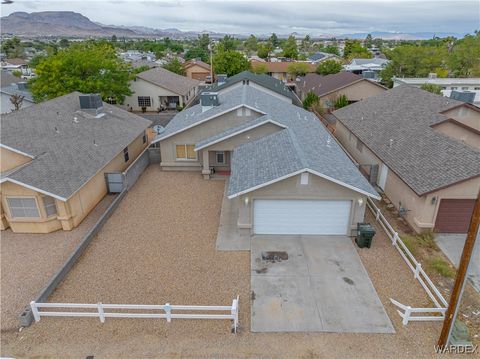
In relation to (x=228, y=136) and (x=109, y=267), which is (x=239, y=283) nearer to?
(x=109, y=267)

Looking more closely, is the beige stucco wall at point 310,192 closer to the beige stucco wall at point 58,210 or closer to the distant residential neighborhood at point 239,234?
the distant residential neighborhood at point 239,234

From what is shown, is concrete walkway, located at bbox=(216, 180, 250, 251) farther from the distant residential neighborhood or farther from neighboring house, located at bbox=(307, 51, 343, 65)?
neighboring house, located at bbox=(307, 51, 343, 65)

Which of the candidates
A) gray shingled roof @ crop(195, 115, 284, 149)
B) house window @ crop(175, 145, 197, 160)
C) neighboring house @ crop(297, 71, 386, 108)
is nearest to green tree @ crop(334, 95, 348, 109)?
neighboring house @ crop(297, 71, 386, 108)

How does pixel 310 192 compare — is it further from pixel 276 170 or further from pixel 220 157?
pixel 220 157

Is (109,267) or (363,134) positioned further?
(363,134)

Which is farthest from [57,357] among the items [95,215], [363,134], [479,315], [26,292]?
[363,134]

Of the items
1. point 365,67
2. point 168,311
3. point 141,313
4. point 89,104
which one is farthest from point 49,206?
point 365,67

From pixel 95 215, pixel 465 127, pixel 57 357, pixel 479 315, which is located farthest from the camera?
pixel 465 127
